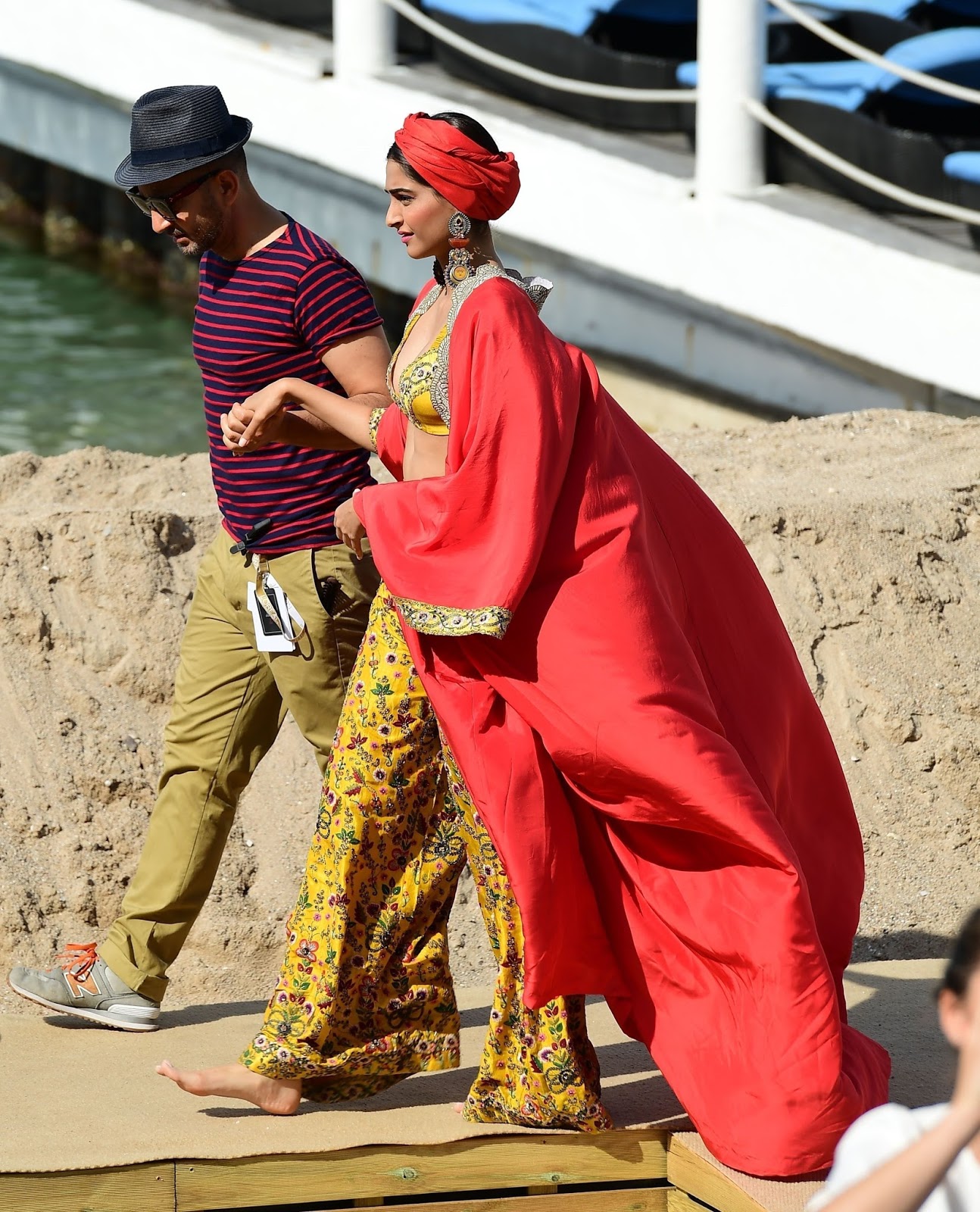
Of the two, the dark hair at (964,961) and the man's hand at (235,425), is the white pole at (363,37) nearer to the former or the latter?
the man's hand at (235,425)

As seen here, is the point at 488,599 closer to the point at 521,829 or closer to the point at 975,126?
the point at 521,829

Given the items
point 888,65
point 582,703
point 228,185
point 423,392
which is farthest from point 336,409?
point 888,65

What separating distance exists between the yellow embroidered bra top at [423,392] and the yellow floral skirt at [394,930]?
13.1 inches

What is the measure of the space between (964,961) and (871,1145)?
0.27m

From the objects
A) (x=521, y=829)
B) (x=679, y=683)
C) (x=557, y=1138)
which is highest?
(x=679, y=683)

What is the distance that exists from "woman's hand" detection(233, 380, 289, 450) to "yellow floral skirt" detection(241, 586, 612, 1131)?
0.37 metres

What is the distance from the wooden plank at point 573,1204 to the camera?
3227 millimetres

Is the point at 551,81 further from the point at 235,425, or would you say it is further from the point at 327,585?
the point at 235,425

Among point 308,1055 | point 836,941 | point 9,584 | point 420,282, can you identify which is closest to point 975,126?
point 420,282

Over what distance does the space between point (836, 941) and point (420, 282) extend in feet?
22.7

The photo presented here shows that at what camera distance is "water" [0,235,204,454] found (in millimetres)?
10609

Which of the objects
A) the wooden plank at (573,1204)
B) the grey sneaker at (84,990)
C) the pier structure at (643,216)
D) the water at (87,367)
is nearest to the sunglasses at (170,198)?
the grey sneaker at (84,990)

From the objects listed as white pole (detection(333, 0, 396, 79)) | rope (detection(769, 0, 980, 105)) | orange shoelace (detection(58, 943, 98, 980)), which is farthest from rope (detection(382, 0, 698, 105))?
orange shoelace (detection(58, 943, 98, 980))

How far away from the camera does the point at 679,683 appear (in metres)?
3.00
